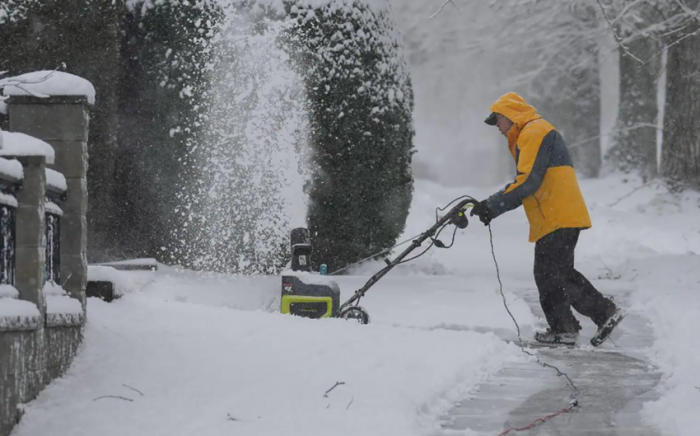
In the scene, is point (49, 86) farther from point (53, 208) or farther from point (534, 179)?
point (534, 179)

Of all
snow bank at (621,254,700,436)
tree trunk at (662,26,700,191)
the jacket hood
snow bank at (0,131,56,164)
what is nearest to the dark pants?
snow bank at (621,254,700,436)

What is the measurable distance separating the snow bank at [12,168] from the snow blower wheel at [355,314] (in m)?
3.57

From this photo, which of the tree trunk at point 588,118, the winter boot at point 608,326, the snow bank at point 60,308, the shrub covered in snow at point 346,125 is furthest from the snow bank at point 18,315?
the tree trunk at point 588,118

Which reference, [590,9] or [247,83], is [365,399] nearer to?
→ [247,83]

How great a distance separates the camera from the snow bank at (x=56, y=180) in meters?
5.38

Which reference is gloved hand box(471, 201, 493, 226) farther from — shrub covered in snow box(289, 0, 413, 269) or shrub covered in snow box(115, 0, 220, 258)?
shrub covered in snow box(115, 0, 220, 258)

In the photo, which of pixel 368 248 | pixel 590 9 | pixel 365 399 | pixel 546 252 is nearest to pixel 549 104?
pixel 590 9

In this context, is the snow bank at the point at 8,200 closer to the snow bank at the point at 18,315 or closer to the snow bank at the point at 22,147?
the snow bank at the point at 22,147

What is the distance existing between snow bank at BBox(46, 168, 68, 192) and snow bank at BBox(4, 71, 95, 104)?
46 centimetres

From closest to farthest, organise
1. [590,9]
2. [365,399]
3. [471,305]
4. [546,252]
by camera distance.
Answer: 1. [365,399]
2. [546,252]
3. [471,305]
4. [590,9]

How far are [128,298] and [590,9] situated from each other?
67.2 feet

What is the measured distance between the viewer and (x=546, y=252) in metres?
7.62

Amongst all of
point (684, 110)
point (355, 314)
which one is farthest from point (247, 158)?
point (684, 110)

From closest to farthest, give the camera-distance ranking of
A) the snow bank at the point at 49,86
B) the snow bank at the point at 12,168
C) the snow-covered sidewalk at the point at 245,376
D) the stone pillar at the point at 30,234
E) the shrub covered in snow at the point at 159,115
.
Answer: the snow bank at the point at 12,168 < the snow-covered sidewalk at the point at 245,376 < the stone pillar at the point at 30,234 < the snow bank at the point at 49,86 < the shrub covered in snow at the point at 159,115
